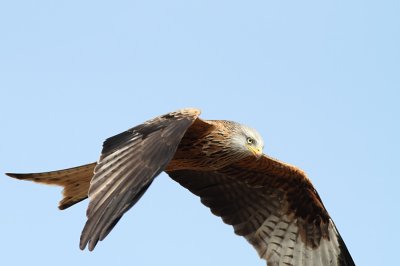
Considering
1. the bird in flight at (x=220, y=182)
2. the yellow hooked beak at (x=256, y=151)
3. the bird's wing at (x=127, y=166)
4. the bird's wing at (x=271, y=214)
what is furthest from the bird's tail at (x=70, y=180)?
the yellow hooked beak at (x=256, y=151)

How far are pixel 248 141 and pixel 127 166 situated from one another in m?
2.38

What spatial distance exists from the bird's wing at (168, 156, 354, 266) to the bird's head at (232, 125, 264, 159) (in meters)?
0.96

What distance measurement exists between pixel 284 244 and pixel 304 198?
0.69m

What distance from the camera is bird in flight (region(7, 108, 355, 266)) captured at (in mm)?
8633

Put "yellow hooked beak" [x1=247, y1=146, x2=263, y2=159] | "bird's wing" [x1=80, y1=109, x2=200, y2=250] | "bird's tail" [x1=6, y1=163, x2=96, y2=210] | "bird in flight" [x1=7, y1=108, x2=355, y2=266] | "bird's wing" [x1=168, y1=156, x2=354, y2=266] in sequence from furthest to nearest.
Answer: "bird's wing" [x1=168, y1=156, x2=354, y2=266] < "yellow hooked beak" [x1=247, y1=146, x2=263, y2=159] < "bird's tail" [x1=6, y1=163, x2=96, y2=210] < "bird in flight" [x1=7, y1=108, x2=355, y2=266] < "bird's wing" [x1=80, y1=109, x2=200, y2=250]

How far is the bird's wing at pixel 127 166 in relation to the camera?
802cm

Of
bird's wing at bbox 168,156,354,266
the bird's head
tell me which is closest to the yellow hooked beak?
the bird's head

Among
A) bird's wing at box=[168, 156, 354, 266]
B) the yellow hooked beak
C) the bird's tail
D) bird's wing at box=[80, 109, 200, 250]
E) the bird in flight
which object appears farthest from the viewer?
bird's wing at box=[168, 156, 354, 266]

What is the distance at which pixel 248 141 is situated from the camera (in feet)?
35.7

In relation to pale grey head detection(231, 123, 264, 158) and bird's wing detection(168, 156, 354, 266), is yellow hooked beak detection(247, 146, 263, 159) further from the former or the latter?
bird's wing detection(168, 156, 354, 266)

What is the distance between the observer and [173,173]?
39.1 ft

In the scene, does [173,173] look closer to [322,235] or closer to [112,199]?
[322,235]

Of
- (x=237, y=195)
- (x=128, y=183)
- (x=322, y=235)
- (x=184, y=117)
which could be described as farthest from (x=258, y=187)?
(x=128, y=183)

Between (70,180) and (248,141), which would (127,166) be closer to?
(70,180)
